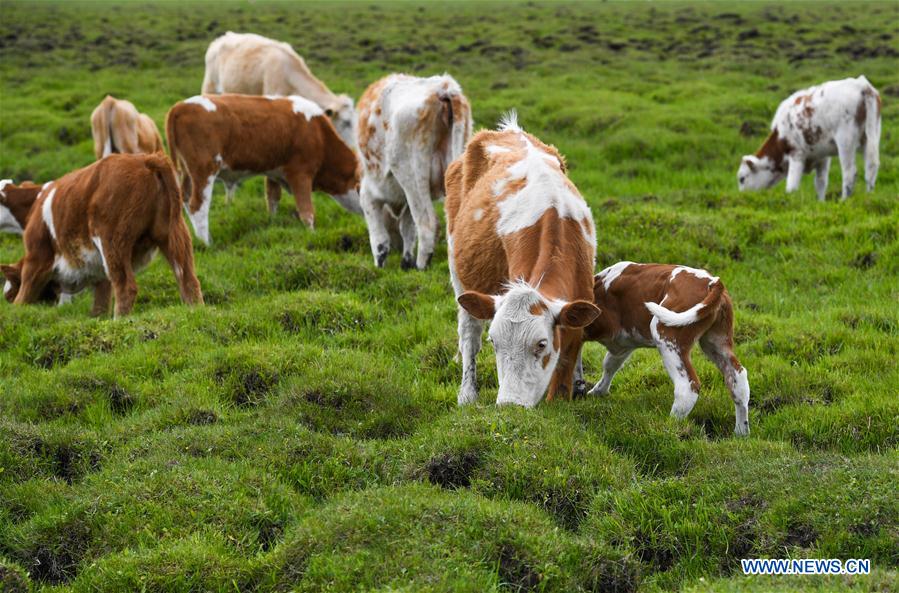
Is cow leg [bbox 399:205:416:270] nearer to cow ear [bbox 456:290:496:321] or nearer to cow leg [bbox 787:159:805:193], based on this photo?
cow ear [bbox 456:290:496:321]

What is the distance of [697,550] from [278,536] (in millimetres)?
2318

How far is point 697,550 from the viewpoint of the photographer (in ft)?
18.0

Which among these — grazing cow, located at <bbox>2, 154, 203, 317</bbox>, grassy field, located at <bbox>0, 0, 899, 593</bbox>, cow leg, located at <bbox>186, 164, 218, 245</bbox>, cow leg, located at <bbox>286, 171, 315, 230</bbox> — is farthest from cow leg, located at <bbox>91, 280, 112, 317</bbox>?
cow leg, located at <bbox>286, 171, 315, 230</bbox>

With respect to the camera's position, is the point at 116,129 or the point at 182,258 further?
the point at 116,129

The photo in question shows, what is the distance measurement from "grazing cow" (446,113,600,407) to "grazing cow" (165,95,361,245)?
525 cm

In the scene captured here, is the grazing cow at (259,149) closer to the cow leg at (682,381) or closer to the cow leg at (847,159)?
the cow leg at (847,159)

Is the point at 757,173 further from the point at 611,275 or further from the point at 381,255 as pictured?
the point at 611,275

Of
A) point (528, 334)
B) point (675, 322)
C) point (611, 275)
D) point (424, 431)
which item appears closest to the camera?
point (528, 334)

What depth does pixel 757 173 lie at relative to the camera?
52.7 feet

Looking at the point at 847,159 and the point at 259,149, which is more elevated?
the point at 259,149

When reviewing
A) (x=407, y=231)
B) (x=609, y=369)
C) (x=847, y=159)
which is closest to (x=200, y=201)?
(x=407, y=231)

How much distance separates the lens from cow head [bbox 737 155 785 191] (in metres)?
15.9

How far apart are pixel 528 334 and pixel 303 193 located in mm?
7711

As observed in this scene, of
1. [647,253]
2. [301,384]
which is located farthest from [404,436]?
[647,253]
